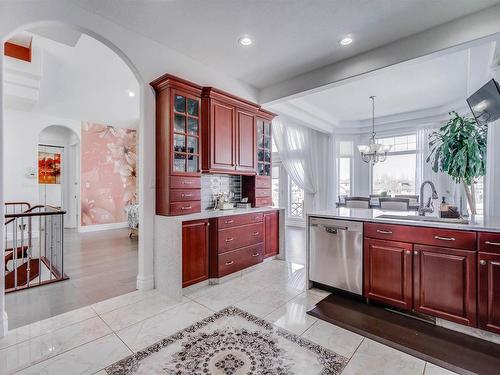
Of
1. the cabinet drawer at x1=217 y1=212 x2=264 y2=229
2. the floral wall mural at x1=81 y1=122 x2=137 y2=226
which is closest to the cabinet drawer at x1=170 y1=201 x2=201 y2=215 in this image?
the cabinet drawer at x1=217 y1=212 x2=264 y2=229

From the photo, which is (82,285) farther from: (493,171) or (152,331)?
(493,171)

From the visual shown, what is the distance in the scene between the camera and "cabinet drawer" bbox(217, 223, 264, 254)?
10.7 ft

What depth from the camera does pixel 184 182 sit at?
3.13 metres

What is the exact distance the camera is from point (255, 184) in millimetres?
4254

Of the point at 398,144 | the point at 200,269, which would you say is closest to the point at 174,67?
the point at 200,269

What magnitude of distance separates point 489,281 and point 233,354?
2087 millimetres

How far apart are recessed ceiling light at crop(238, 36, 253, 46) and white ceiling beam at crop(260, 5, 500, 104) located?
1.17 metres

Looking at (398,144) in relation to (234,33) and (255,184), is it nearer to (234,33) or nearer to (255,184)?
(255,184)

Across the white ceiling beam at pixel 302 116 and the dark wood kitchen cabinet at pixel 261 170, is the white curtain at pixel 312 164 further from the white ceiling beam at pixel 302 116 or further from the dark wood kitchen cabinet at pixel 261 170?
the dark wood kitchen cabinet at pixel 261 170

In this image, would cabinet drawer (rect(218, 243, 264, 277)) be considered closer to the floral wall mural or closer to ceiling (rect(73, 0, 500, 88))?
ceiling (rect(73, 0, 500, 88))

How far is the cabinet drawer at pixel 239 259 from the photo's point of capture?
10.7ft

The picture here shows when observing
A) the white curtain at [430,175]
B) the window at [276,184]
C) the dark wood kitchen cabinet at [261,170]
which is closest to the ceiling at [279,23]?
the dark wood kitchen cabinet at [261,170]

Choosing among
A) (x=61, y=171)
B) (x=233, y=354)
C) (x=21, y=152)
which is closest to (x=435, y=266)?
(x=233, y=354)

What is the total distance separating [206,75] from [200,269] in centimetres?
277
